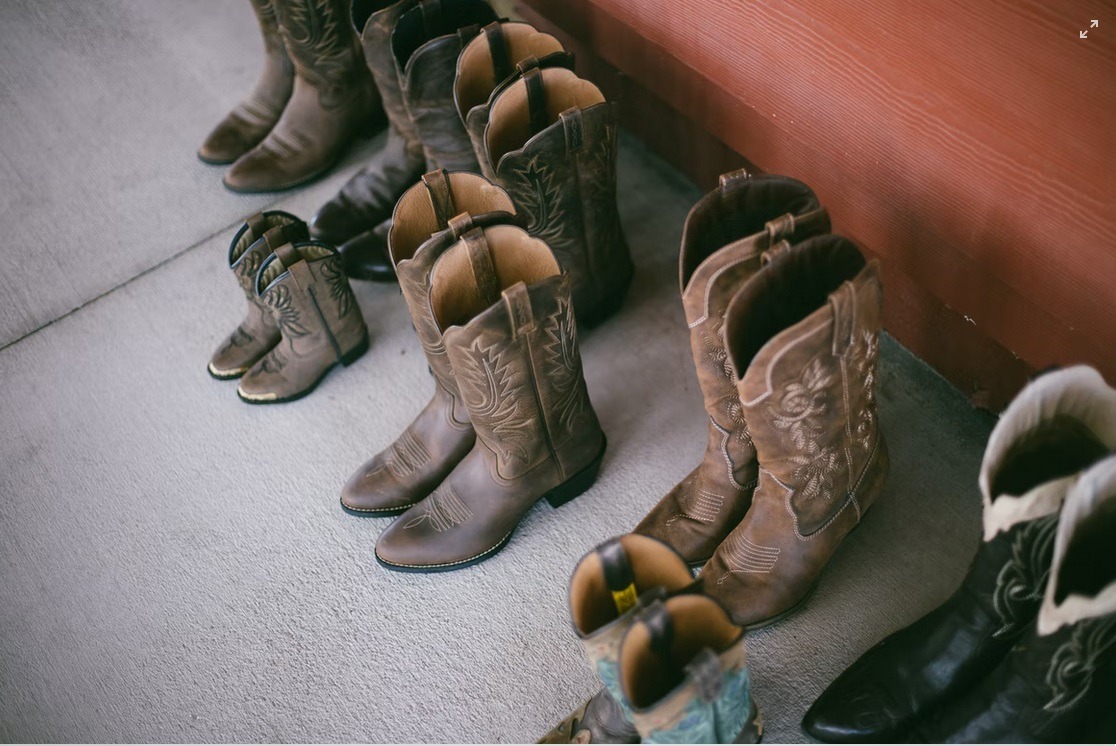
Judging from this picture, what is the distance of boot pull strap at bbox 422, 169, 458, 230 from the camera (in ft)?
4.70

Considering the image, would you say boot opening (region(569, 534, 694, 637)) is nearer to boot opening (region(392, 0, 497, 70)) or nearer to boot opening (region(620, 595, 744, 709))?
boot opening (region(620, 595, 744, 709))

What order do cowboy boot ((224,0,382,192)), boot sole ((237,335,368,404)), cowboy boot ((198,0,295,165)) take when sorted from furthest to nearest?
cowboy boot ((198,0,295,165)), cowboy boot ((224,0,382,192)), boot sole ((237,335,368,404))

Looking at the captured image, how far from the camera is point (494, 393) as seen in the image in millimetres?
1318

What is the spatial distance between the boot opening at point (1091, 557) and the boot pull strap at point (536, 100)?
1028 millimetres

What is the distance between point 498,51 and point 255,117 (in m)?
1.07

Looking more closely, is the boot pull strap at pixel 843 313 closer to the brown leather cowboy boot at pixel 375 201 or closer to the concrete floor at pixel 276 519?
the concrete floor at pixel 276 519

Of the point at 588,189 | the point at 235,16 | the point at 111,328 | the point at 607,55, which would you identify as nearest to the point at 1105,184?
the point at 588,189

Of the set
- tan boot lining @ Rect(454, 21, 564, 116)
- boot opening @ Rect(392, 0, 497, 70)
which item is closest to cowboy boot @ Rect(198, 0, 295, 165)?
boot opening @ Rect(392, 0, 497, 70)

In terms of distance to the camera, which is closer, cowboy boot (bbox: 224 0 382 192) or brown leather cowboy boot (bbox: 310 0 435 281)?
brown leather cowboy boot (bbox: 310 0 435 281)

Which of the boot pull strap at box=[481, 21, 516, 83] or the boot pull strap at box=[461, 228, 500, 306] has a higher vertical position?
the boot pull strap at box=[481, 21, 516, 83]

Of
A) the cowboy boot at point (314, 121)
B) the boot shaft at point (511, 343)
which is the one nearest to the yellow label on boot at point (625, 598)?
the boot shaft at point (511, 343)

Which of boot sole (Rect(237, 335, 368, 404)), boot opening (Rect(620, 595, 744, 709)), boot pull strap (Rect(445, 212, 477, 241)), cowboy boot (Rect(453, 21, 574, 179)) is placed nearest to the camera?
boot opening (Rect(620, 595, 744, 709))

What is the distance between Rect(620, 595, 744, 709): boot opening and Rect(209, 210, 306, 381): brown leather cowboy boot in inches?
44.2

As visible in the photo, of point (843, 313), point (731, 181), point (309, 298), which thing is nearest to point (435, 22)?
point (309, 298)
